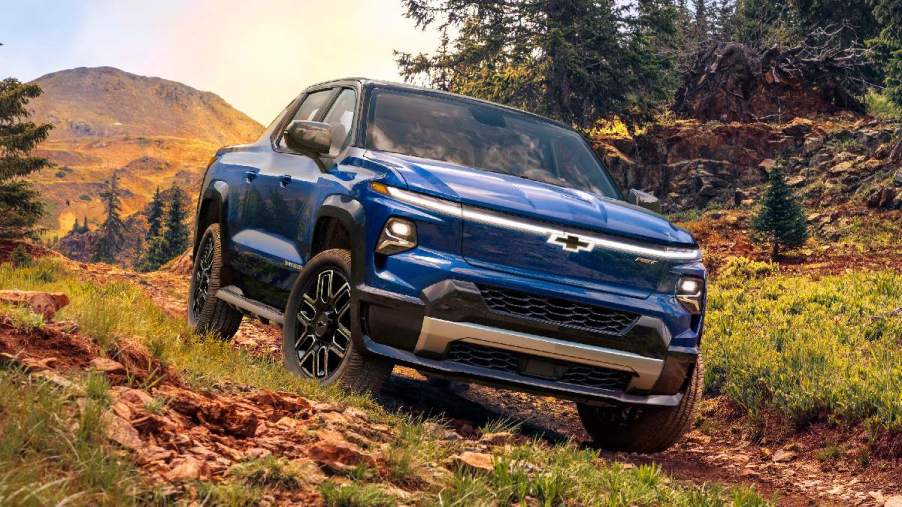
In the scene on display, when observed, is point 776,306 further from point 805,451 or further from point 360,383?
point 360,383

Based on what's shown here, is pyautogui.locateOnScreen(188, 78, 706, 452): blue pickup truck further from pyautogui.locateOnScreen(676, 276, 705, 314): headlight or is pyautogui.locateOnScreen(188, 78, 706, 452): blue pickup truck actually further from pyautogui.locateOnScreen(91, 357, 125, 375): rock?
pyautogui.locateOnScreen(91, 357, 125, 375): rock

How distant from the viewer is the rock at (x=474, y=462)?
13.1 feet

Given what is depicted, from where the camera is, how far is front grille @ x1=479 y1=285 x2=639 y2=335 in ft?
16.5

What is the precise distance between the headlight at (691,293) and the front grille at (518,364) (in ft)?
1.83

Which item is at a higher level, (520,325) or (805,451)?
(520,325)

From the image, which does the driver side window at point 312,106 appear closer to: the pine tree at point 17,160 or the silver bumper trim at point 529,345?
the silver bumper trim at point 529,345

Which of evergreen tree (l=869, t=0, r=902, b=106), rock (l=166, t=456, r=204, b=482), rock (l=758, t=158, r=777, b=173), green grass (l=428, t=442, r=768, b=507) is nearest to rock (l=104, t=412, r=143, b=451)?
rock (l=166, t=456, r=204, b=482)

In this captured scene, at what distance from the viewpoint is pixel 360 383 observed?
5250 mm

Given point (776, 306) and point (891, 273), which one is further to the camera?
point (891, 273)

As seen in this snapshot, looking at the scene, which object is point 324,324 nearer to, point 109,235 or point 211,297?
point 211,297

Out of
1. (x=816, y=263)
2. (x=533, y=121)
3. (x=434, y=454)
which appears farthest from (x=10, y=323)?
(x=816, y=263)

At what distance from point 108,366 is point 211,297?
344 centimetres

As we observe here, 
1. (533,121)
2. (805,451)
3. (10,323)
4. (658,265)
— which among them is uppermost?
(533,121)

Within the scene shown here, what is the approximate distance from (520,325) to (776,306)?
7255 millimetres
